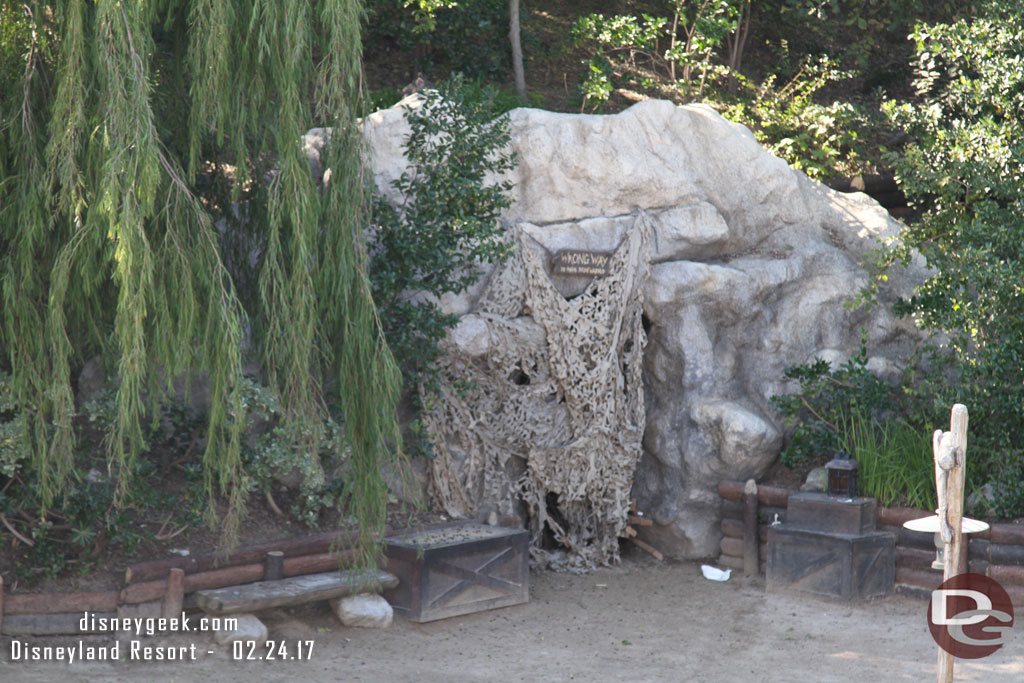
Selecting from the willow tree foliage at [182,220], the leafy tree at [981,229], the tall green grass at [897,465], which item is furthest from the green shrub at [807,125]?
the willow tree foliage at [182,220]

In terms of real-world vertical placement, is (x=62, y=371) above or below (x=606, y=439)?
above

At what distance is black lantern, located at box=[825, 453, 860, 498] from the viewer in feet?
29.5

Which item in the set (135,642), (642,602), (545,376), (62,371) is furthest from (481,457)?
(62,371)

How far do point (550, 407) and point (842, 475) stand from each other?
2655mm

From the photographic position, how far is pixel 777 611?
8859mm

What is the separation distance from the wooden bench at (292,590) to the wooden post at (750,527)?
11.2 feet

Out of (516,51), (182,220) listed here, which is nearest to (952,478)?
(182,220)

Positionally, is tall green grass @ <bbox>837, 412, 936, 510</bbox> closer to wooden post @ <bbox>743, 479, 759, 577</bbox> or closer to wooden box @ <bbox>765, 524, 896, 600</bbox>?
wooden box @ <bbox>765, 524, 896, 600</bbox>

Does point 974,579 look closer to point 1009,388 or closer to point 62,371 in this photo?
point 1009,388

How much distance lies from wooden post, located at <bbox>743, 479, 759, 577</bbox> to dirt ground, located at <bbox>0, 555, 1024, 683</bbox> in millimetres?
263

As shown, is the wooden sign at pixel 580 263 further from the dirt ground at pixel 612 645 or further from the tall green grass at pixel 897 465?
the dirt ground at pixel 612 645

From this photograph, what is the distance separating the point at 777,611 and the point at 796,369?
2.26 metres

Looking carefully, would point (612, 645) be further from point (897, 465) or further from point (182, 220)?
point (182, 220)

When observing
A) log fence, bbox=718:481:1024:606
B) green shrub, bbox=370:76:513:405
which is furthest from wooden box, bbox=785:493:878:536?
green shrub, bbox=370:76:513:405
